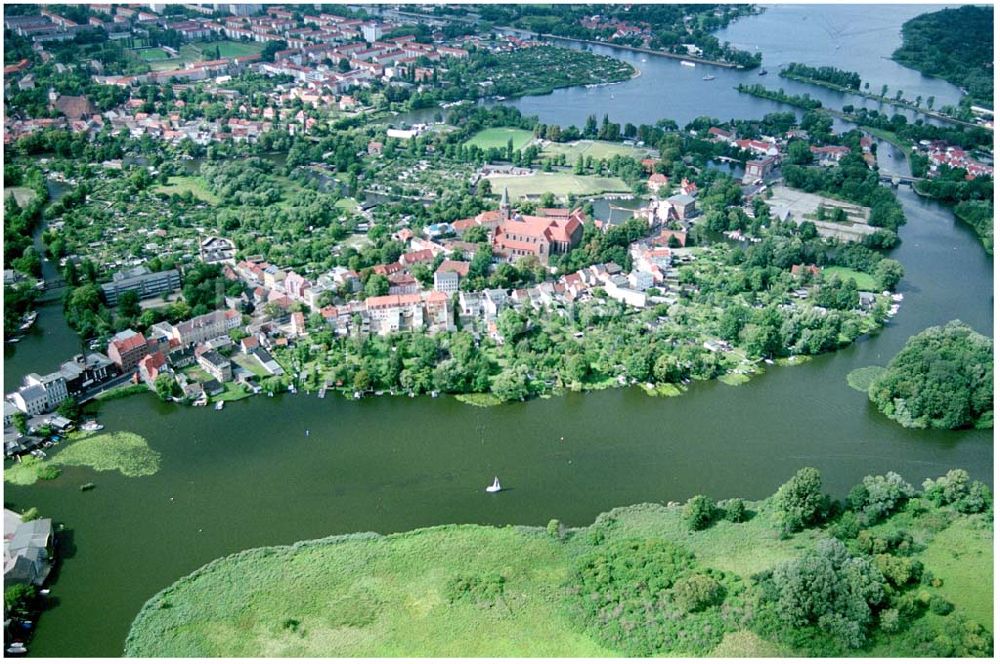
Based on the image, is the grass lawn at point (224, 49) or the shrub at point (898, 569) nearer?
the shrub at point (898, 569)

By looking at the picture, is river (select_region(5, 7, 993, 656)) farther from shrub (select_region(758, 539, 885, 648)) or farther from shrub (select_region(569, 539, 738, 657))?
shrub (select_region(758, 539, 885, 648))

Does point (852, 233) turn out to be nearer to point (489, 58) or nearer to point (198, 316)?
point (198, 316)

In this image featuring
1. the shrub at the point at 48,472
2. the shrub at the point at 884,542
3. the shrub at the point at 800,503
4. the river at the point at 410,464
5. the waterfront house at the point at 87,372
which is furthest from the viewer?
the waterfront house at the point at 87,372

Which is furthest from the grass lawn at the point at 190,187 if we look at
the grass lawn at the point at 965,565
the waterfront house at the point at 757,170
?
the grass lawn at the point at 965,565

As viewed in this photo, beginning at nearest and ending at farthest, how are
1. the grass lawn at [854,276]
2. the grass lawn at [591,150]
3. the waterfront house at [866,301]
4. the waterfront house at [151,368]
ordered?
the waterfront house at [151,368] < the waterfront house at [866,301] < the grass lawn at [854,276] < the grass lawn at [591,150]

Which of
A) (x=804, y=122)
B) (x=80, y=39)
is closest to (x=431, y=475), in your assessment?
(x=804, y=122)

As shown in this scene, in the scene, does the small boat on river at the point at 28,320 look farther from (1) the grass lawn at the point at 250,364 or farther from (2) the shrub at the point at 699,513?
(2) the shrub at the point at 699,513
